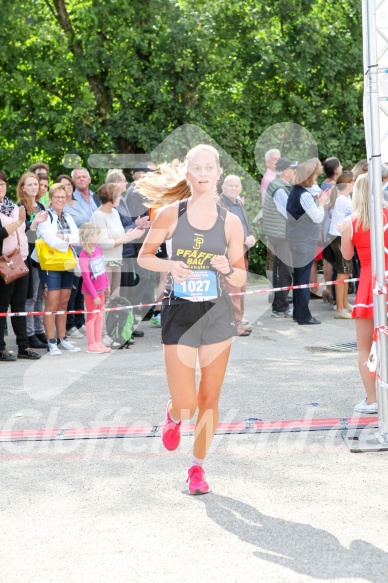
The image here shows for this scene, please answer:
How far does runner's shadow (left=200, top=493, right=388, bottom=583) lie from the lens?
4395mm

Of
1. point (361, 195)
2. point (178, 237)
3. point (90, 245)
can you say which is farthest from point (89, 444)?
point (90, 245)

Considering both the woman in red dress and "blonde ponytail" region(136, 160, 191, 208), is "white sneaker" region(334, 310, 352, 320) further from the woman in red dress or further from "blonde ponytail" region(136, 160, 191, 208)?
"blonde ponytail" region(136, 160, 191, 208)

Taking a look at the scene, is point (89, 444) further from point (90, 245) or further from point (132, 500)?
point (90, 245)

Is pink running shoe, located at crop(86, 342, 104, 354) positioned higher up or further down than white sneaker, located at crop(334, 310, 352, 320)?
higher up

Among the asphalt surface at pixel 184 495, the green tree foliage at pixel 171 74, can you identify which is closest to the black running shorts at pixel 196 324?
the asphalt surface at pixel 184 495

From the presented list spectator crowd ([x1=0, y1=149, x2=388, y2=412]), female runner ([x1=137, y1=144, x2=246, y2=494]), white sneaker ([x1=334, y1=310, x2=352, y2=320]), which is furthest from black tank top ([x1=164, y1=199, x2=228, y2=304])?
white sneaker ([x1=334, y1=310, x2=352, y2=320])

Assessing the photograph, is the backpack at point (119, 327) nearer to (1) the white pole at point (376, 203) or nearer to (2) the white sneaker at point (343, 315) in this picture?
(2) the white sneaker at point (343, 315)

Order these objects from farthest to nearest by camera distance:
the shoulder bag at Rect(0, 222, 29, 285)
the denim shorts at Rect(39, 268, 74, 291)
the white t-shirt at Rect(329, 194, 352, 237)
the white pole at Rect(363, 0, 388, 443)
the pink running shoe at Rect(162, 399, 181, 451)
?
1. the white t-shirt at Rect(329, 194, 352, 237)
2. the denim shorts at Rect(39, 268, 74, 291)
3. the shoulder bag at Rect(0, 222, 29, 285)
4. the white pole at Rect(363, 0, 388, 443)
5. the pink running shoe at Rect(162, 399, 181, 451)

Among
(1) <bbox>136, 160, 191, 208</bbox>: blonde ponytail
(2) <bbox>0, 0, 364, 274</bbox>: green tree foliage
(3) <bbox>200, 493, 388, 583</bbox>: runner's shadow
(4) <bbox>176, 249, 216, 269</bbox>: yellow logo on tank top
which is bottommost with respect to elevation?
(3) <bbox>200, 493, 388, 583</bbox>: runner's shadow

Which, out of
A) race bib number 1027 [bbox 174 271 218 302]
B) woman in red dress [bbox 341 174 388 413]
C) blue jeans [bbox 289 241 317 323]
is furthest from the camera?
blue jeans [bbox 289 241 317 323]

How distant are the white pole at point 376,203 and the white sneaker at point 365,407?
812mm

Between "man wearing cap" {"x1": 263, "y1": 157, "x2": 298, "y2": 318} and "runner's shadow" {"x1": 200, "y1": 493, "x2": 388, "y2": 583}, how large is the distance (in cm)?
728

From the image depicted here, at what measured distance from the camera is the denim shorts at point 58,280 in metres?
10.4

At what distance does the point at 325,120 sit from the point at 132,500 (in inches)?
579
